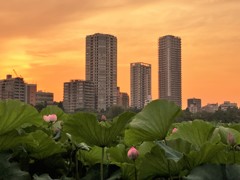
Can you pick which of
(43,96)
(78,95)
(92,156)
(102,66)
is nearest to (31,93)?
(43,96)

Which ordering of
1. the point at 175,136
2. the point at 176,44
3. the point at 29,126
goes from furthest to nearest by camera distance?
1. the point at 176,44
2. the point at 29,126
3. the point at 175,136

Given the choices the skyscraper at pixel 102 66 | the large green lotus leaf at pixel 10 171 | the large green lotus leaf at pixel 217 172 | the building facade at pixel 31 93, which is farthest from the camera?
the skyscraper at pixel 102 66

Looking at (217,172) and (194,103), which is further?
(194,103)

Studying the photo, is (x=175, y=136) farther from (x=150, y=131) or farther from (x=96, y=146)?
(x=96, y=146)

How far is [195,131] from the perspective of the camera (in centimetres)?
123

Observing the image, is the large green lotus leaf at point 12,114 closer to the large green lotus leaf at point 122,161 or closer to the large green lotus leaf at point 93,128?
the large green lotus leaf at point 93,128

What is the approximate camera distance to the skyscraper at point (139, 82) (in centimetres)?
12975

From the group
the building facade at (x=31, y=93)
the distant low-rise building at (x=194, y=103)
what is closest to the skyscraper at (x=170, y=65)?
the distant low-rise building at (x=194, y=103)

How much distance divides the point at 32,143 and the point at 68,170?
17cm

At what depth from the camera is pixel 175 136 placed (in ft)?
4.04

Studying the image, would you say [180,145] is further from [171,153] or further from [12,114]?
[12,114]

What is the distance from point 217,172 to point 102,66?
390 feet

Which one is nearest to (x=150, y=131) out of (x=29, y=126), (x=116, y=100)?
(x=29, y=126)

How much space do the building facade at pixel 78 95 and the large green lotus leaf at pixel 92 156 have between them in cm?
10797
